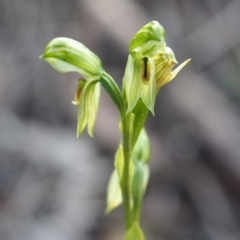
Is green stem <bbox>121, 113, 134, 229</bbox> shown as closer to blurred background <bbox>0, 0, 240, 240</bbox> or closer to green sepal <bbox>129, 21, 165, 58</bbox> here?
green sepal <bbox>129, 21, 165, 58</bbox>

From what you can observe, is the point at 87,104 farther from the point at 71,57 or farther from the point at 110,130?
the point at 110,130

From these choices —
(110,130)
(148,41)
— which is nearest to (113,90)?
(148,41)

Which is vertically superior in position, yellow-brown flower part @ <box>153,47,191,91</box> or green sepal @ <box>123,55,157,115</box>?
yellow-brown flower part @ <box>153,47,191,91</box>

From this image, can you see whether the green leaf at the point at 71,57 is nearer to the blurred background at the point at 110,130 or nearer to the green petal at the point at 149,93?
the green petal at the point at 149,93

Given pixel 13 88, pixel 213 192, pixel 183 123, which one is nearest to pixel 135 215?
pixel 213 192

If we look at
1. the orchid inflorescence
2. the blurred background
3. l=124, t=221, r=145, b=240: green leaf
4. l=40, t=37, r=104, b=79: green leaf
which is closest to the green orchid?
the orchid inflorescence

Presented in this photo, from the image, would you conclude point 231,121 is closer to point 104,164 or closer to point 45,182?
point 104,164

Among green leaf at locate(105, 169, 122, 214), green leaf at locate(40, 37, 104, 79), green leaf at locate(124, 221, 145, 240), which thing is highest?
green leaf at locate(40, 37, 104, 79)

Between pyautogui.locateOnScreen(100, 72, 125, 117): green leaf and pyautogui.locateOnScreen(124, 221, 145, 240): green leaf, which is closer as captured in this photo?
pyautogui.locateOnScreen(100, 72, 125, 117): green leaf
